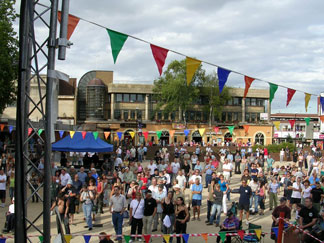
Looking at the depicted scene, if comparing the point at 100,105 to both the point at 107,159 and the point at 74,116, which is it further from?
the point at 107,159

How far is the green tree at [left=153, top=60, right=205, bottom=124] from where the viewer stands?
Answer: 2096 inches

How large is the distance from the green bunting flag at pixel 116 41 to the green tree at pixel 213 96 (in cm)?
4646

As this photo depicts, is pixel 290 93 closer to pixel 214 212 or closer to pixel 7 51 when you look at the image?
pixel 214 212

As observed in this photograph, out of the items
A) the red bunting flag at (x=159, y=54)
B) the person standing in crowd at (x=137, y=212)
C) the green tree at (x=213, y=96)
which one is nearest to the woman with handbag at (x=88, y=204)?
the person standing in crowd at (x=137, y=212)

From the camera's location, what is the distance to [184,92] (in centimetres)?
5388

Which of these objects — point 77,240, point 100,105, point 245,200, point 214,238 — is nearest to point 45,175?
point 77,240

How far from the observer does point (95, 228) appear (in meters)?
11.4

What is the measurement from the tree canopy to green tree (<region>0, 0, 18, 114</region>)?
2887 cm

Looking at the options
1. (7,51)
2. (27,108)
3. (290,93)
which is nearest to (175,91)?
(7,51)

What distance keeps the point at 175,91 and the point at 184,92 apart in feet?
5.82

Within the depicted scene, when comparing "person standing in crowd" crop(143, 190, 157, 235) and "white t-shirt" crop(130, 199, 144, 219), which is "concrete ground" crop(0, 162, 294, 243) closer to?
"person standing in crowd" crop(143, 190, 157, 235)

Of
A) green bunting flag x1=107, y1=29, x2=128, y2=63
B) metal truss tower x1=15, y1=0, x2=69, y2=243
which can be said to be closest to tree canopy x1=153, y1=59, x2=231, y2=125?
green bunting flag x1=107, y1=29, x2=128, y2=63

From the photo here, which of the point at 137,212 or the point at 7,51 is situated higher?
the point at 7,51

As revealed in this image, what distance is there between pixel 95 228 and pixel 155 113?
44.4 metres
